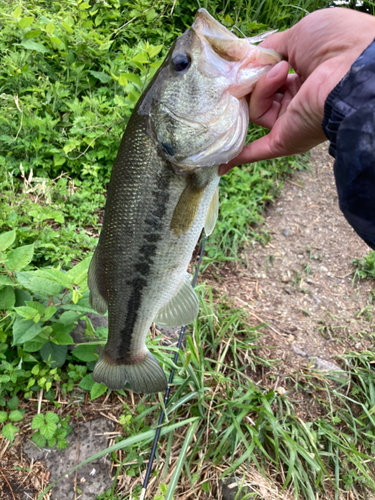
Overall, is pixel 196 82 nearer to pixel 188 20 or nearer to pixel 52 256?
pixel 52 256

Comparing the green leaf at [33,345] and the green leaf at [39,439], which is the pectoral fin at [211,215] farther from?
the green leaf at [39,439]

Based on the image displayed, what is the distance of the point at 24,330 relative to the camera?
6.79ft

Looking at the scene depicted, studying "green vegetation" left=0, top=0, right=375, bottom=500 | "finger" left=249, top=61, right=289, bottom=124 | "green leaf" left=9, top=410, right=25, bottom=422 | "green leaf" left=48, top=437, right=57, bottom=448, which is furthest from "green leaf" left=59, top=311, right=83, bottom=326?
"finger" left=249, top=61, right=289, bottom=124

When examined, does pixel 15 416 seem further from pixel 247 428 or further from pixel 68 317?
pixel 247 428

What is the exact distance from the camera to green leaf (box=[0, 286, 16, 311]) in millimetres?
2225

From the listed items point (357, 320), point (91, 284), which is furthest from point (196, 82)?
point (357, 320)

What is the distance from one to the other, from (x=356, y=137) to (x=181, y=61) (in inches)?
30.8

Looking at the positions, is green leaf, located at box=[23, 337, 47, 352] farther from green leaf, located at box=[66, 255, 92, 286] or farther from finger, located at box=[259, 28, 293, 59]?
finger, located at box=[259, 28, 293, 59]

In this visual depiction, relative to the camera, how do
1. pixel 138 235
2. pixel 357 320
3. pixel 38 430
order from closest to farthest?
pixel 138 235 → pixel 38 430 → pixel 357 320

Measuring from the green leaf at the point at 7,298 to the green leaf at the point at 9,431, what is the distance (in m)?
0.71

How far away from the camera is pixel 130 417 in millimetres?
2250

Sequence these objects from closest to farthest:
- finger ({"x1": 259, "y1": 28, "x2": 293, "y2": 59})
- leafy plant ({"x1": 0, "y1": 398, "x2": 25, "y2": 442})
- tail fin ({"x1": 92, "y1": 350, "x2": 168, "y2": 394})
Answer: finger ({"x1": 259, "y1": 28, "x2": 293, "y2": 59}), tail fin ({"x1": 92, "y1": 350, "x2": 168, "y2": 394}), leafy plant ({"x1": 0, "y1": 398, "x2": 25, "y2": 442})

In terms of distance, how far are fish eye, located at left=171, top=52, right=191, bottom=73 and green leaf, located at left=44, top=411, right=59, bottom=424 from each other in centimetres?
211

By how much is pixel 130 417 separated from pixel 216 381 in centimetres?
64
